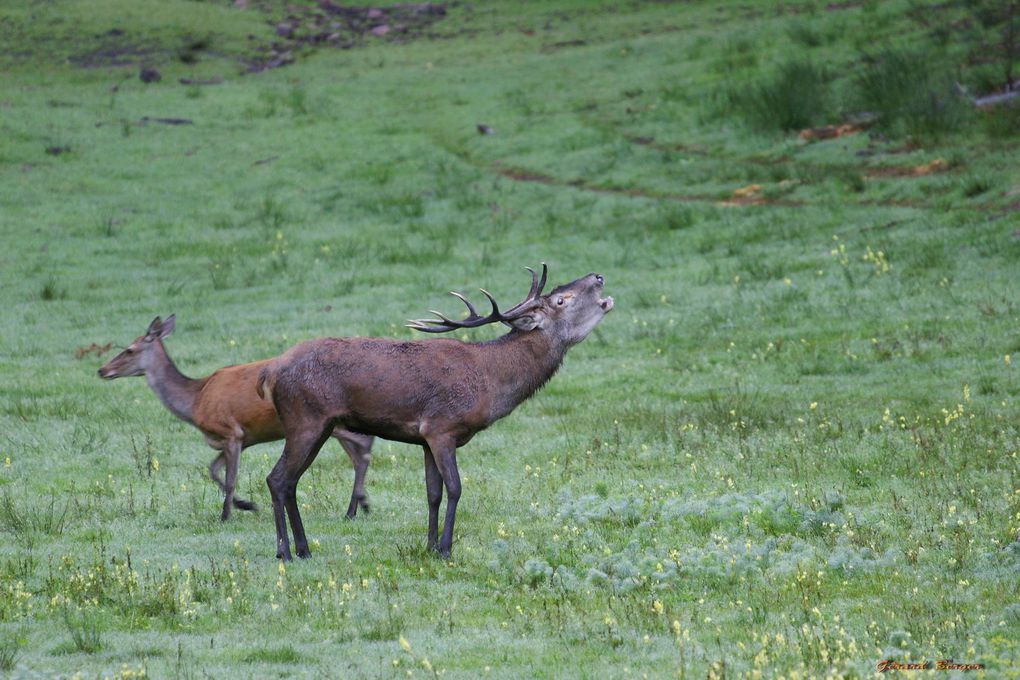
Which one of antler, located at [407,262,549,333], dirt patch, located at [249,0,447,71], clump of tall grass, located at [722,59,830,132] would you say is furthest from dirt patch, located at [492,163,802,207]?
antler, located at [407,262,549,333]

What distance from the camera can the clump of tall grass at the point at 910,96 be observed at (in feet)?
85.0

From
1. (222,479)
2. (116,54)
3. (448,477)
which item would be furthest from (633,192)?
(116,54)

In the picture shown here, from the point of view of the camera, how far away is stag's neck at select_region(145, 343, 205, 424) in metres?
12.4

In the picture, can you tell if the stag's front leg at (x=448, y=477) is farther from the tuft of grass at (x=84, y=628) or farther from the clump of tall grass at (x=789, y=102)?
the clump of tall grass at (x=789, y=102)

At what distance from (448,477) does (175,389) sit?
4.03 meters

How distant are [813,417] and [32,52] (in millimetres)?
30558

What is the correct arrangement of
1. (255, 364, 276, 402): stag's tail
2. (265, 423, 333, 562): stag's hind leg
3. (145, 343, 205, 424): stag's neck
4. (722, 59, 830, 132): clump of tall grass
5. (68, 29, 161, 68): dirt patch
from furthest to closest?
(68, 29, 161, 68): dirt patch → (722, 59, 830, 132): clump of tall grass → (145, 343, 205, 424): stag's neck → (255, 364, 276, 402): stag's tail → (265, 423, 333, 562): stag's hind leg

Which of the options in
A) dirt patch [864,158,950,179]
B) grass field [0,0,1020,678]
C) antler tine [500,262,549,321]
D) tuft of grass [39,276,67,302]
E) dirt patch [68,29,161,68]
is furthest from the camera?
dirt patch [68,29,161,68]

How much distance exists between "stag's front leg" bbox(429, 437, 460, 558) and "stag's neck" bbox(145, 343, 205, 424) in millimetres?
3294

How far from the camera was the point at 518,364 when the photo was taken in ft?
34.0

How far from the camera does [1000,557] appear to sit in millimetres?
8586

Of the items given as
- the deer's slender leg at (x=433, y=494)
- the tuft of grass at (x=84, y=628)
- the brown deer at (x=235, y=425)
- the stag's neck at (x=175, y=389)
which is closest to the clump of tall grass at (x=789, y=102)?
the stag's neck at (x=175, y=389)

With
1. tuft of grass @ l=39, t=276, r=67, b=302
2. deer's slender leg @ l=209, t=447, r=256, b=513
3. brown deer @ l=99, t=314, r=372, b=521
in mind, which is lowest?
tuft of grass @ l=39, t=276, r=67, b=302

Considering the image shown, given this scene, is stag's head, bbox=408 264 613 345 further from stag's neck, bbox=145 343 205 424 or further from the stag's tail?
stag's neck, bbox=145 343 205 424
